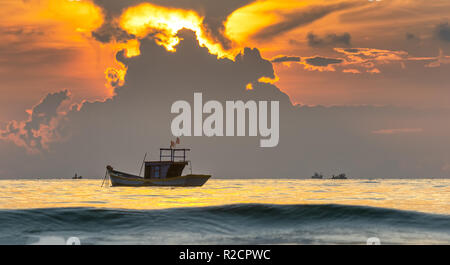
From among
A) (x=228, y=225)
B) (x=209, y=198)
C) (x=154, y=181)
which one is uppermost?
(x=228, y=225)

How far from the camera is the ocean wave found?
25.0 m

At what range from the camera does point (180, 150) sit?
94.8 m

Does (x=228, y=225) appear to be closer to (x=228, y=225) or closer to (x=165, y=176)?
(x=228, y=225)

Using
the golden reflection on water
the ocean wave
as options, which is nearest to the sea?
the ocean wave

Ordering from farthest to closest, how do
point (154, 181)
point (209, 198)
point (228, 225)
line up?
point (154, 181)
point (209, 198)
point (228, 225)

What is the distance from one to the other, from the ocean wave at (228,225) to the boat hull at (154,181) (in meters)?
49.3

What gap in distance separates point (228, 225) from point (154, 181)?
57.7 metres

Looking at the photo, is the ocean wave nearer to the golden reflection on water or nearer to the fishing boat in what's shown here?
the golden reflection on water

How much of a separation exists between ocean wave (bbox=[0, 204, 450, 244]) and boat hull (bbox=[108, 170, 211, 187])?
162ft

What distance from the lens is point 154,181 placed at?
283 feet

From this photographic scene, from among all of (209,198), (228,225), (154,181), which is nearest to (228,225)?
(228,225)
